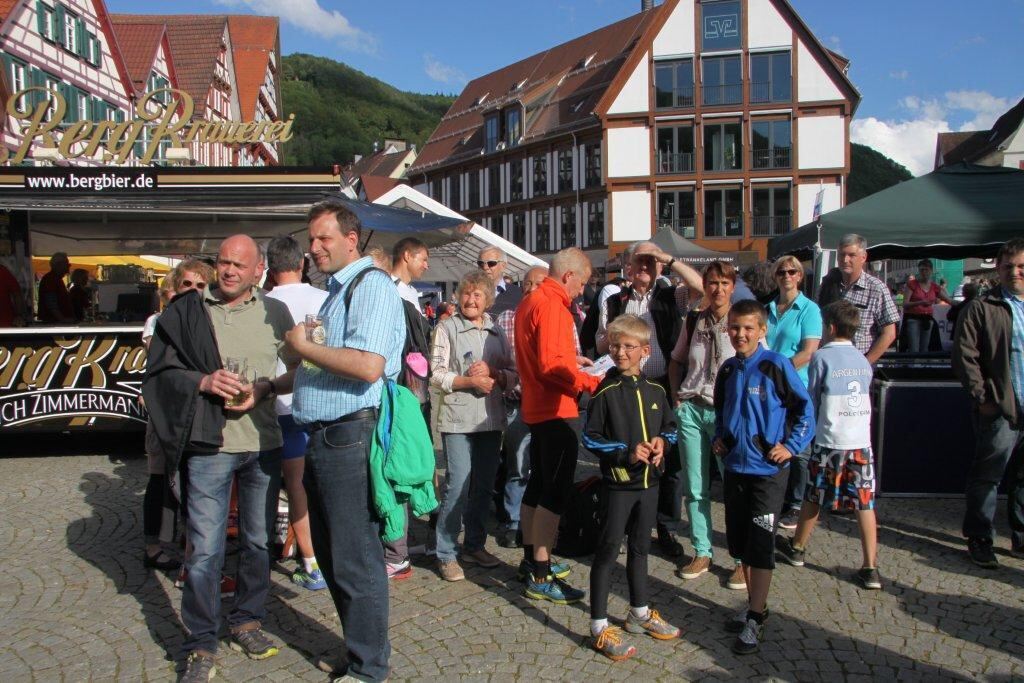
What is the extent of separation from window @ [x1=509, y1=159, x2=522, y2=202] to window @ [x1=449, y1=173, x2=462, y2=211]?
17.5 ft

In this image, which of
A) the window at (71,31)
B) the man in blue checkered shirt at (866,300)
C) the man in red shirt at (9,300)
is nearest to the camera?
the man in blue checkered shirt at (866,300)

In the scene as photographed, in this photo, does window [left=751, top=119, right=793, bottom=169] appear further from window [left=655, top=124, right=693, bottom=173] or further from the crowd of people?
the crowd of people

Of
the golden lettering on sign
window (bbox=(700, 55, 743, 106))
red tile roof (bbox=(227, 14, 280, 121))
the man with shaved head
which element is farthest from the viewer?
red tile roof (bbox=(227, 14, 280, 121))

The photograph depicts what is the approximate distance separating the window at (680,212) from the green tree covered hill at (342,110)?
52.0m

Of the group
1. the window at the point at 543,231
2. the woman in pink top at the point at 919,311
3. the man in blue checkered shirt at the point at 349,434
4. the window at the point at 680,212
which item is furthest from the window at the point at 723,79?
the man in blue checkered shirt at the point at 349,434

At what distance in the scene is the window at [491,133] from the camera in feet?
158

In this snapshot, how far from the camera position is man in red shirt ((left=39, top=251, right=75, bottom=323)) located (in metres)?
9.18

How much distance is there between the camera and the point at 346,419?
3275 millimetres

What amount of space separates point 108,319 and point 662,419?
28.1 ft

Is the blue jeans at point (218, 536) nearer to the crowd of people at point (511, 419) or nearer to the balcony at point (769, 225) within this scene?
the crowd of people at point (511, 419)

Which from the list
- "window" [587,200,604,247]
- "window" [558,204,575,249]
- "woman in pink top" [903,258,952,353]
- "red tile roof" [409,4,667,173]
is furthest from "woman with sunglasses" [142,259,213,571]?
"window" [558,204,575,249]

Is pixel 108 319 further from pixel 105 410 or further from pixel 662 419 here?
pixel 662 419

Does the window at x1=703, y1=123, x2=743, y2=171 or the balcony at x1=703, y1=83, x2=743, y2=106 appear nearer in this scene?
the balcony at x1=703, y1=83, x2=743, y2=106

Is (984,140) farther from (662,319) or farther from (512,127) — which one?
(662,319)
